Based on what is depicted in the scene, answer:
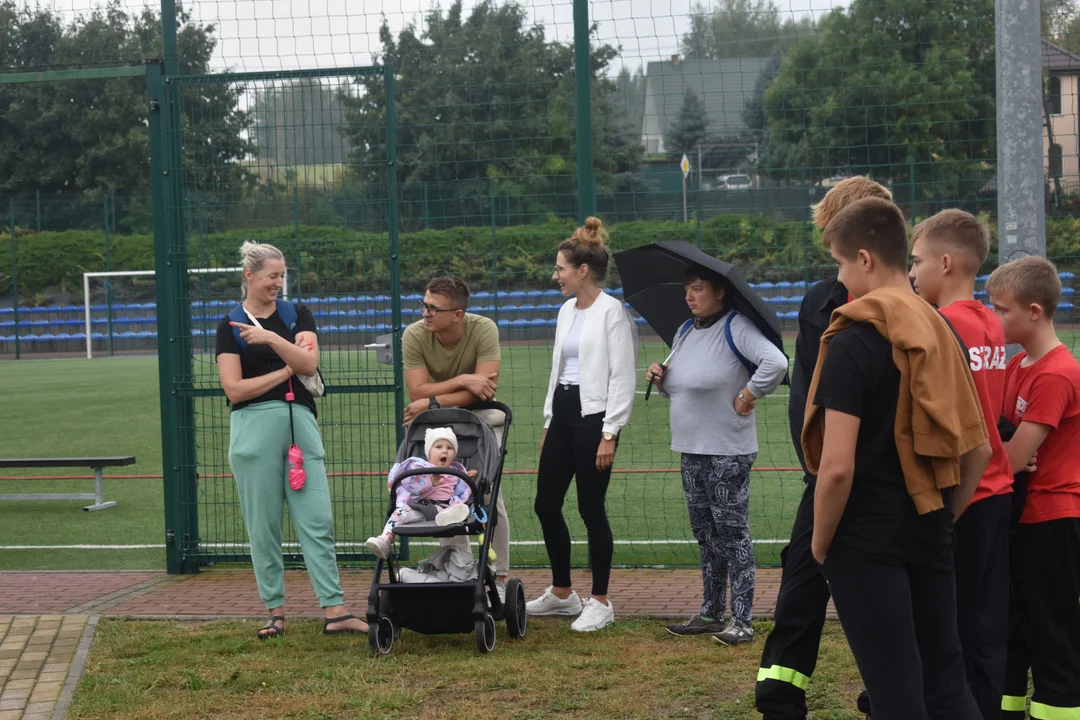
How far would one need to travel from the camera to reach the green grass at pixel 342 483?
782 centimetres

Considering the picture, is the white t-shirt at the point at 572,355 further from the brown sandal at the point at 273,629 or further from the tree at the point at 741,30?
the tree at the point at 741,30

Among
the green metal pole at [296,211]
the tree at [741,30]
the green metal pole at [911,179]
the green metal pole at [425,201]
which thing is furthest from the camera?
the green metal pole at [425,201]

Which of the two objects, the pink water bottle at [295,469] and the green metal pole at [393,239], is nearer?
the pink water bottle at [295,469]

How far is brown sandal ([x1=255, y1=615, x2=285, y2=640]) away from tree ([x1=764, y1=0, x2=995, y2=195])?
13.0 feet

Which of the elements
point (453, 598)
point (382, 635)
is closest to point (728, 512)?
point (453, 598)

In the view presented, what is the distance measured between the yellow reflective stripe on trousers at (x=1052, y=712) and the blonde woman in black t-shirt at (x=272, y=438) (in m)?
3.13

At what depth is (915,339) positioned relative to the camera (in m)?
2.98

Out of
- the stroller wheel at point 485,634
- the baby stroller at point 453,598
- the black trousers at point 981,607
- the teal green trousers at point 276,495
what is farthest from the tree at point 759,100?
the black trousers at point 981,607

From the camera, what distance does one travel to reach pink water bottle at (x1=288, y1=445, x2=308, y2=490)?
6031mm

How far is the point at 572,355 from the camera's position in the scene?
608cm

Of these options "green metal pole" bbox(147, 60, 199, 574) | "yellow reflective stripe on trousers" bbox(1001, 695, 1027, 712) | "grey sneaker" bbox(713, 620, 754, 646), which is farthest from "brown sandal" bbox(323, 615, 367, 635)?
"yellow reflective stripe on trousers" bbox(1001, 695, 1027, 712)

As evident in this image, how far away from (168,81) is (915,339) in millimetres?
5600

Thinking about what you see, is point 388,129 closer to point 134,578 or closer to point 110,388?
point 134,578

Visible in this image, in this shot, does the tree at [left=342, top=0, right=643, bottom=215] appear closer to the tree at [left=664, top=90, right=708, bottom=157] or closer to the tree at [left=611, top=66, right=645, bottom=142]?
the tree at [left=611, top=66, right=645, bottom=142]
